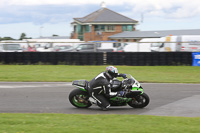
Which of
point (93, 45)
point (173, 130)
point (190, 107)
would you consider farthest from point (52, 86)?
point (93, 45)

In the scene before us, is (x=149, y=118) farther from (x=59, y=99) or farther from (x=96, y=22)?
(x=96, y=22)

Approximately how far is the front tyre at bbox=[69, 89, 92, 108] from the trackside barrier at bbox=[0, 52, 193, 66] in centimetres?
1346

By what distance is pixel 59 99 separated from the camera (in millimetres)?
11836

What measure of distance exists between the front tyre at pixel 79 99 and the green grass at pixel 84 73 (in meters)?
7.01

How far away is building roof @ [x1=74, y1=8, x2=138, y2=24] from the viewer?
62.0 metres

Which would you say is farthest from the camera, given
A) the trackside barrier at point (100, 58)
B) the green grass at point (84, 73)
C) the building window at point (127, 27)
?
the building window at point (127, 27)

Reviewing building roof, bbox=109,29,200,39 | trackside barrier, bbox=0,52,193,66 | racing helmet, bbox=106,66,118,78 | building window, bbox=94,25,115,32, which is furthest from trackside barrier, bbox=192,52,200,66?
building window, bbox=94,25,115,32

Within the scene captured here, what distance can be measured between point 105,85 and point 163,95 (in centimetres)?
356

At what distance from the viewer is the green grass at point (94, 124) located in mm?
6598

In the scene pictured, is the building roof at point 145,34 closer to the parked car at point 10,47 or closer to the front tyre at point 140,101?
the parked car at point 10,47

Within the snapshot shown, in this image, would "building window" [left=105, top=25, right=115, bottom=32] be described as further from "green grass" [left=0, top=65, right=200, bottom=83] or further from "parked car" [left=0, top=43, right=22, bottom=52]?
"green grass" [left=0, top=65, right=200, bottom=83]

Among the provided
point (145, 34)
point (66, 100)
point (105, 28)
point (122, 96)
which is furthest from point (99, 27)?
point (122, 96)

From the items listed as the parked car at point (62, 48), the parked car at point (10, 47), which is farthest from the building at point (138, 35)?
the parked car at point (10, 47)

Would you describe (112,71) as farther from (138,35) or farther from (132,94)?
(138,35)
